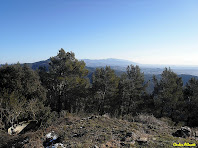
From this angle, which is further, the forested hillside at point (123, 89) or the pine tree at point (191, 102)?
the pine tree at point (191, 102)

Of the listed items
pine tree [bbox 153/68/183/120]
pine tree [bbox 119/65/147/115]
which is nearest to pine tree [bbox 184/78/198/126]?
pine tree [bbox 153/68/183/120]

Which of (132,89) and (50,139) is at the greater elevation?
(132,89)

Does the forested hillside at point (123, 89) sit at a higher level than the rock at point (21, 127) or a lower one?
higher

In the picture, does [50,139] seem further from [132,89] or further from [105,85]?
[132,89]

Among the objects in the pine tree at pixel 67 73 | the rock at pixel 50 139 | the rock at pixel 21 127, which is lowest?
the rock at pixel 21 127

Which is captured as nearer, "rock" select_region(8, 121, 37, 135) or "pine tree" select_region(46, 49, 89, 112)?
"rock" select_region(8, 121, 37, 135)

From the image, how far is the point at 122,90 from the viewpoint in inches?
838

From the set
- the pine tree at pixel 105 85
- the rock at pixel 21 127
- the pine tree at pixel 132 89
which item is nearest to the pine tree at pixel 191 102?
the pine tree at pixel 132 89

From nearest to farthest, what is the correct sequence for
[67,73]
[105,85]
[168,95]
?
[168,95] < [67,73] < [105,85]

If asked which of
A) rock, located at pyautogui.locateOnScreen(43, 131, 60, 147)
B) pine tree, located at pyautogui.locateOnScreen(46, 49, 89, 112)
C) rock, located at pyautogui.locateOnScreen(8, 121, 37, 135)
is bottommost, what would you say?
rock, located at pyautogui.locateOnScreen(8, 121, 37, 135)

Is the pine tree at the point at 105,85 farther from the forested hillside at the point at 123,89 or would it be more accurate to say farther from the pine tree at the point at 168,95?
the pine tree at the point at 168,95

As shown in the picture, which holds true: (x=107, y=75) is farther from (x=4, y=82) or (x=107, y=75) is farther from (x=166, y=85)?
(x=4, y=82)

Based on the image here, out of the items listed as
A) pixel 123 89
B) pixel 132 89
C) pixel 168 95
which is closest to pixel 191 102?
pixel 168 95

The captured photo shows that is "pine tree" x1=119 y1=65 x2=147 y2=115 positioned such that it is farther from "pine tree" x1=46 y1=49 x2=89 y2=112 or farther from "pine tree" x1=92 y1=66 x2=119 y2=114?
"pine tree" x1=46 y1=49 x2=89 y2=112
